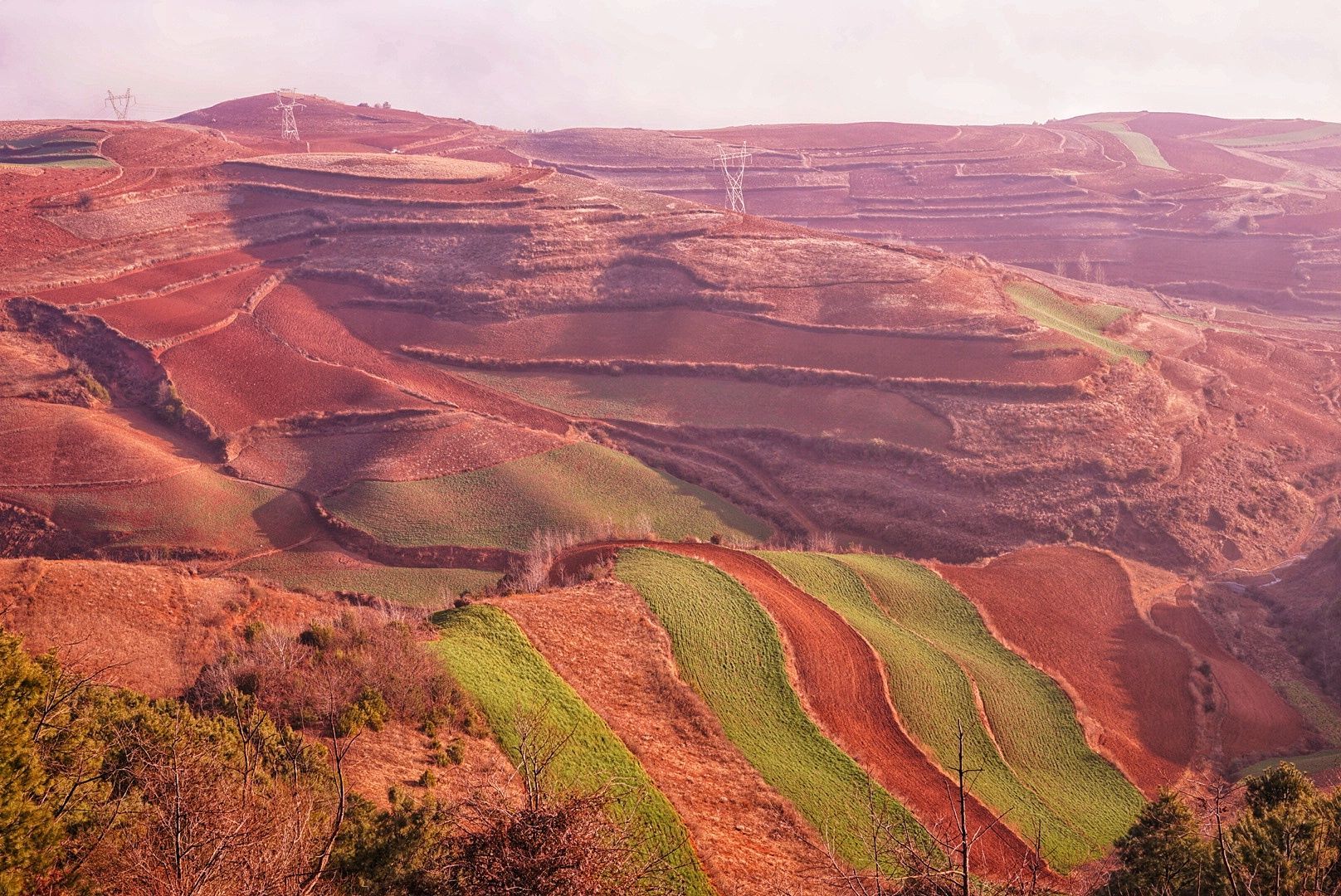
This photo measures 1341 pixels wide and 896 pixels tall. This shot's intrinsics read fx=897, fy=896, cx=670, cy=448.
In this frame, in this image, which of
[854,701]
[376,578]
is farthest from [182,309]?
[854,701]

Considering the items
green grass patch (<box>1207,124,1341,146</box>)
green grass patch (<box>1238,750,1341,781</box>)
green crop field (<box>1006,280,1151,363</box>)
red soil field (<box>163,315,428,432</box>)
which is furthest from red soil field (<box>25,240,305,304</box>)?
green grass patch (<box>1207,124,1341,146</box>)

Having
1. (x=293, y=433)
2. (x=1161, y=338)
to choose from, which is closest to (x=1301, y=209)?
(x=1161, y=338)

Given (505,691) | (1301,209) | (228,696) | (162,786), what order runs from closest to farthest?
1. (162,786)
2. (228,696)
3. (505,691)
4. (1301,209)

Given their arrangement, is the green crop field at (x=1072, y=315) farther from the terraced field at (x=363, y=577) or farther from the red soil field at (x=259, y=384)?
the red soil field at (x=259, y=384)

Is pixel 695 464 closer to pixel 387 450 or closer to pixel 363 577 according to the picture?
pixel 387 450

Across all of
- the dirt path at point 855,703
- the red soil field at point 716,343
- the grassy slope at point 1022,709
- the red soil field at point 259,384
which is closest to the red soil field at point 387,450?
the red soil field at point 259,384

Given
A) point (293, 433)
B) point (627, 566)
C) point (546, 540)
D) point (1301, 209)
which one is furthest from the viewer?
point (1301, 209)

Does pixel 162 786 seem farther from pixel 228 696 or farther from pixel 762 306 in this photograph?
pixel 762 306
